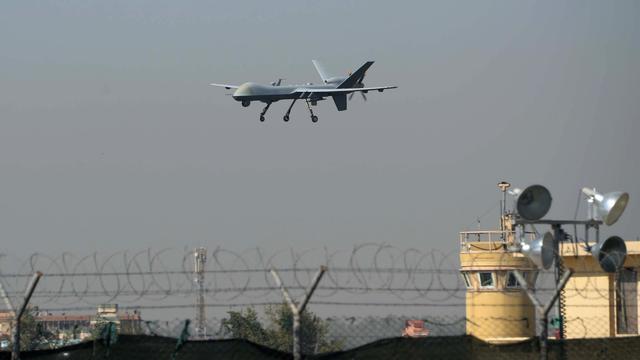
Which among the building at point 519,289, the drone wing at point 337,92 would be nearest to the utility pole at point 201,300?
the building at point 519,289

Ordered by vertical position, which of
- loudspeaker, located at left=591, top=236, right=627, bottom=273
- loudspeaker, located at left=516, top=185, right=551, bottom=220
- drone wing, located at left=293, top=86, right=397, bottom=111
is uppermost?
drone wing, located at left=293, top=86, right=397, bottom=111

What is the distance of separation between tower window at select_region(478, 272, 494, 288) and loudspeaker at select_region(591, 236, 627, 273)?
19759 millimetres

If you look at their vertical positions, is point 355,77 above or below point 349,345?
above

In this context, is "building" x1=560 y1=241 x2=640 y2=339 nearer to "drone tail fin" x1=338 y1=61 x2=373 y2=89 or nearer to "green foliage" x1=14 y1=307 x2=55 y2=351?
"green foliage" x1=14 y1=307 x2=55 y2=351

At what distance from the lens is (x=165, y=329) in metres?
14.2

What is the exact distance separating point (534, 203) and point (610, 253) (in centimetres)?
189

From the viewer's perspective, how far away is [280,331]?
126ft

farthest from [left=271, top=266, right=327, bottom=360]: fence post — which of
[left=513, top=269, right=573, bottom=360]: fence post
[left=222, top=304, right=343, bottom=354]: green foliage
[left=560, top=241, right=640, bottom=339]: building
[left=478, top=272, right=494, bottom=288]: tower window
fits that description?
[left=478, top=272, right=494, bottom=288]: tower window

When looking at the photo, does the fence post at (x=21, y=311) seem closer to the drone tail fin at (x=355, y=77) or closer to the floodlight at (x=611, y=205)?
the floodlight at (x=611, y=205)

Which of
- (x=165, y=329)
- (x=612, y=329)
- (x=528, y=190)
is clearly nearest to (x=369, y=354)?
(x=165, y=329)

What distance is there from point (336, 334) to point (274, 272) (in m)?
1.62

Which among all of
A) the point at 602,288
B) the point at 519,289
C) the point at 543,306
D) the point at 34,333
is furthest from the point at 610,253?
the point at 602,288

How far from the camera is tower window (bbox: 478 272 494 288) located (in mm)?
39347

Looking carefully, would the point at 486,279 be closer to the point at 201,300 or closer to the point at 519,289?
the point at 519,289
